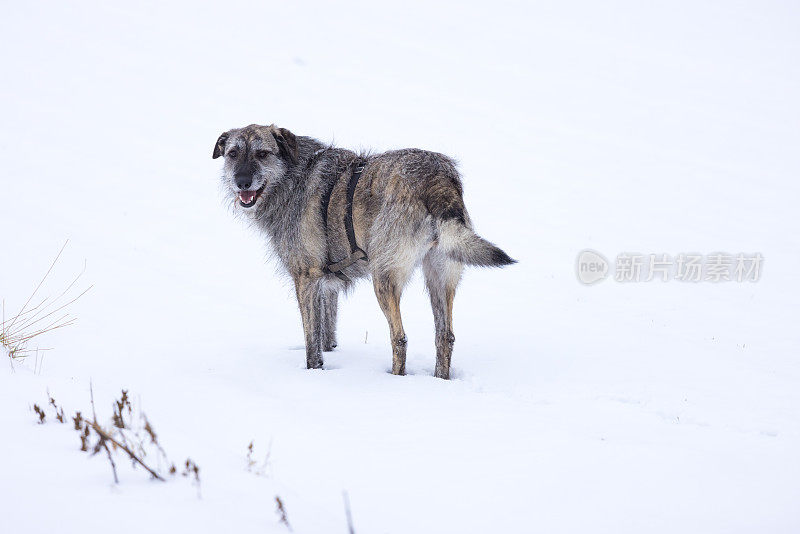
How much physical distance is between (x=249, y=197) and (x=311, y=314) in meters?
1.16

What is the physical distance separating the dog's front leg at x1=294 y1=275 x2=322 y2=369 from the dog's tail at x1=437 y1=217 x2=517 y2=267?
55.2 inches

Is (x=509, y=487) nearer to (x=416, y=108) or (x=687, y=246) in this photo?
(x=687, y=246)

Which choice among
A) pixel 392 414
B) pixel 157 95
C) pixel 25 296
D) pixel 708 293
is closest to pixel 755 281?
pixel 708 293

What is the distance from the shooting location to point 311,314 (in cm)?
567

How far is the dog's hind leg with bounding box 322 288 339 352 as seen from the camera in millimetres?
6316

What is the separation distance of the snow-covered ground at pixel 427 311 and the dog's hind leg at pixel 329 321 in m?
0.16

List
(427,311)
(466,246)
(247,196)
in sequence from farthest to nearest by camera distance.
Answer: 1. (427,311)
2. (247,196)
3. (466,246)

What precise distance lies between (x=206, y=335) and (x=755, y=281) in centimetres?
804

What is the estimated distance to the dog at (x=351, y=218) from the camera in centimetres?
495

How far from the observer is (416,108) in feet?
73.6
